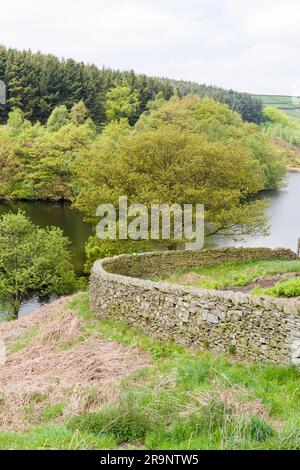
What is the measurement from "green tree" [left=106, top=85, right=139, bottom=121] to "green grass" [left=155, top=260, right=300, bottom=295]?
8073 centimetres

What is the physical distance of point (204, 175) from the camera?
28.0 meters

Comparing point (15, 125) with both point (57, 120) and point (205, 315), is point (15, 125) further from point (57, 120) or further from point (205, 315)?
point (205, 315)

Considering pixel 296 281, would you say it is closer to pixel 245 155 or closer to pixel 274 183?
pixel 245 155

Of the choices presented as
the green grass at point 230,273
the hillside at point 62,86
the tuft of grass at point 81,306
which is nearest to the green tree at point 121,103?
the hillside at point 62,86

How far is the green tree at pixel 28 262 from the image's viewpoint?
2659 centimetres

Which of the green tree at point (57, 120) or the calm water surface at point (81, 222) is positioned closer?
the calm water surface at point (81, 222)

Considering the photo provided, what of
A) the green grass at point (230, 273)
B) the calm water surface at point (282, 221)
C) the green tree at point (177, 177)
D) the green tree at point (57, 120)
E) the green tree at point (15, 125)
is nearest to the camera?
the green grass at point (230, 273)

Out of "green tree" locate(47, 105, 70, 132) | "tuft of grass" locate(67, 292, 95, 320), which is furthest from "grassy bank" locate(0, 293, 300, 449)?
"green tree" locate(47, 105, 70, 132)

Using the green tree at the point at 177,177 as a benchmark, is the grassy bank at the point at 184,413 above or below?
below

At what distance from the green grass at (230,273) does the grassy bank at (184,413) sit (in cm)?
687

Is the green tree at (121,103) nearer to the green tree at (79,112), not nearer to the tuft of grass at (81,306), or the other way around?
the green tree at (79,112)

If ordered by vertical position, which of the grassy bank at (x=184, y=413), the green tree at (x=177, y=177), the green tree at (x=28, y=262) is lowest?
the green tree at (x=28, y=262)

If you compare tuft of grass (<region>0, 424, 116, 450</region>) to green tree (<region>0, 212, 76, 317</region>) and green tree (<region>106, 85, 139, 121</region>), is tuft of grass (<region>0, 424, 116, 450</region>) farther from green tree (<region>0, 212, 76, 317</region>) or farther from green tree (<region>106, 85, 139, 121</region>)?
green tree (<region>106, 85, 139, 121</region>)

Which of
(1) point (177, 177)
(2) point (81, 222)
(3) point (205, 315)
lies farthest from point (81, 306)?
(2) point (81, 222)
